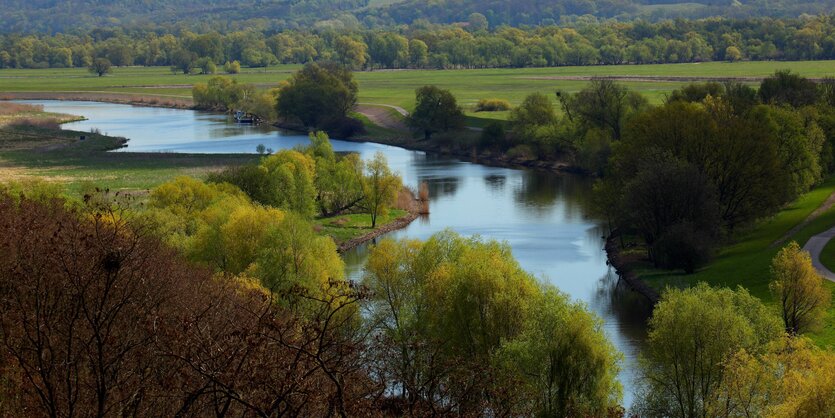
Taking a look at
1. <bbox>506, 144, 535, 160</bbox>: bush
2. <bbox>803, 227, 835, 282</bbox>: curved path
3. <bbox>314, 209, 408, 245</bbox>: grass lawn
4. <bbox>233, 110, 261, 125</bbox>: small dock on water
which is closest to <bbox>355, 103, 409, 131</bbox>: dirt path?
<bbox>233, 110, 261, 125</bbox>: small dock on water

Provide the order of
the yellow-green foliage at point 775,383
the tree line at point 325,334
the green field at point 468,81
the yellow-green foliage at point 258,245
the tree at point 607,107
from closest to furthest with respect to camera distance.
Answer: the tree line at point 325,334
the yellow-green foliage at point 775,383
the yellow-green foliage at point 258,245
the tree at point 607,107
the green field at point 468,81

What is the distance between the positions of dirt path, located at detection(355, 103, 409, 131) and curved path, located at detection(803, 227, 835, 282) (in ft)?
222

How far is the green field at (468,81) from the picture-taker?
140m

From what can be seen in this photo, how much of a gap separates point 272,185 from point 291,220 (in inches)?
668

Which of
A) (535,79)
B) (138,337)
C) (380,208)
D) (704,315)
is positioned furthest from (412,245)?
(535,79)

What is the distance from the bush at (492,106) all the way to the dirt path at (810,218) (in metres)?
62.3

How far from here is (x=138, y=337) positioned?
21.0 metres

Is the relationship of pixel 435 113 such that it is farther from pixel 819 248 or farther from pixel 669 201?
pixel 819 248

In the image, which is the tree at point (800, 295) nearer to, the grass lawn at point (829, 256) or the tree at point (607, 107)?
the grass lawn at point (829, 256)

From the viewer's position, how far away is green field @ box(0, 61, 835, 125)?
140 metres

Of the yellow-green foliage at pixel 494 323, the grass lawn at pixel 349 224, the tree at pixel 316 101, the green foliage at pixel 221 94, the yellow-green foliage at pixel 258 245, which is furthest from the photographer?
the green foliage at pixel 221 94

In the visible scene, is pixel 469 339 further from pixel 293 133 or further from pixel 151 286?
pixel 293 133

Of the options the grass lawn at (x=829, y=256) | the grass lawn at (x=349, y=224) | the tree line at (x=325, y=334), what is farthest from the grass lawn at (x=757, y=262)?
the grass lawn at (x=349, y=224)

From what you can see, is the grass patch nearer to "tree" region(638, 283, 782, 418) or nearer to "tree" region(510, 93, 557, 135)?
"tree" region(510, 93, 557, 135)
